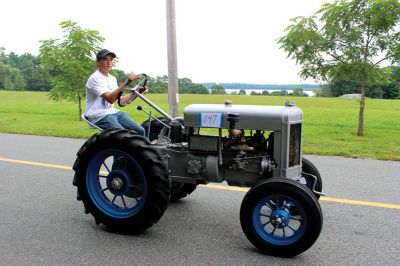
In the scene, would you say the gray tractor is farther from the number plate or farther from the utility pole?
the utility pole

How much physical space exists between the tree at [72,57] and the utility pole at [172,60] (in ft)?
26.7

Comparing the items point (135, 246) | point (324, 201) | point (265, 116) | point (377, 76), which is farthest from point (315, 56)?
point (135, 246)

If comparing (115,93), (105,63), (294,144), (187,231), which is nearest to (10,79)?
(105,63)

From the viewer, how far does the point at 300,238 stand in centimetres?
361

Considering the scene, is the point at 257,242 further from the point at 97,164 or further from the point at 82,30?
the point at 82,30

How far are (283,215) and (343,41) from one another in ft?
36.0

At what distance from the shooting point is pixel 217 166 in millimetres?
4324

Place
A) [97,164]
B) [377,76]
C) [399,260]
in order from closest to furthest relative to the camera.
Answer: [399,260], [97,164], [377,76]

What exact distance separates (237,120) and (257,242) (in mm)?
1154

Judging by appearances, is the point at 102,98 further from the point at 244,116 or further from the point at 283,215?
the point at 283,215

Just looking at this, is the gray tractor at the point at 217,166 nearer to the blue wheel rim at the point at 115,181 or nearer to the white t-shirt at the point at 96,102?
the blue wheel rim at the point at 115,181

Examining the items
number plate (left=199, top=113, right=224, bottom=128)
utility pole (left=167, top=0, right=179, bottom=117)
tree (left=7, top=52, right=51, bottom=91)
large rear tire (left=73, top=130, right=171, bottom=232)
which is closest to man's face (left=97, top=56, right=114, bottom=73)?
large rear tire (left=73, top=130, right=171, bottom=232)

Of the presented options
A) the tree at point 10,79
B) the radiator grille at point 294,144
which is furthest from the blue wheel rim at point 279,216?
the tree at point 10,79

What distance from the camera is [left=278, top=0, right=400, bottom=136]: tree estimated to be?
1278cm
